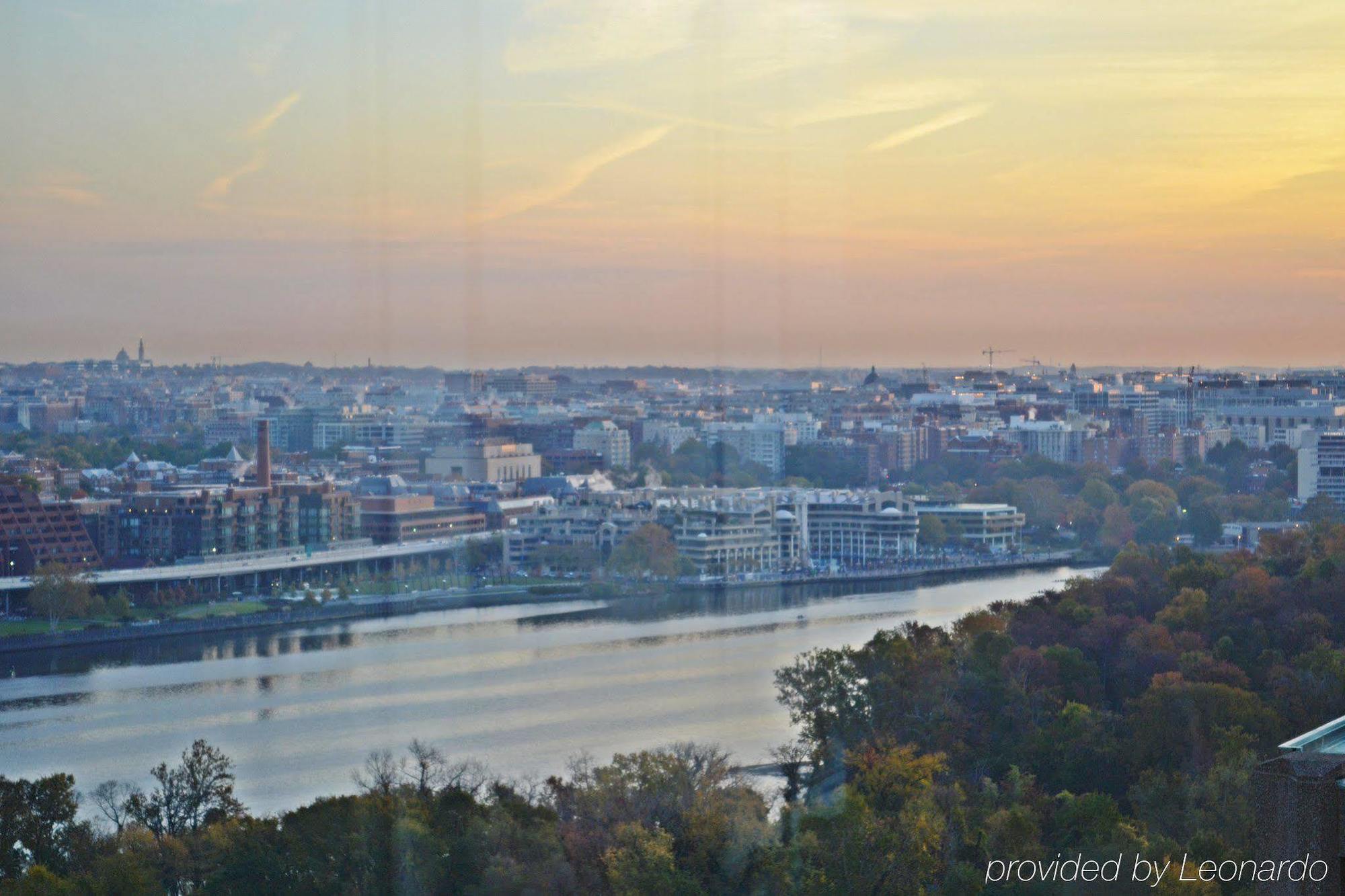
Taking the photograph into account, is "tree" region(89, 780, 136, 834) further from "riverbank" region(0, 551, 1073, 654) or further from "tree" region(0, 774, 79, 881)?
"riverbank" region(0, 551, 1073, 654)

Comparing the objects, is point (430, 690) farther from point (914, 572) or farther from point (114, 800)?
point (914, 572)

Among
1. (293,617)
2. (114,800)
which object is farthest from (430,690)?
(293,617)

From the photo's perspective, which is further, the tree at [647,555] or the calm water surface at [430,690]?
the tree at [647,555]

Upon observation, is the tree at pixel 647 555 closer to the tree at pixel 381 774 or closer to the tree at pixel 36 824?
the tree at pixel 381 774

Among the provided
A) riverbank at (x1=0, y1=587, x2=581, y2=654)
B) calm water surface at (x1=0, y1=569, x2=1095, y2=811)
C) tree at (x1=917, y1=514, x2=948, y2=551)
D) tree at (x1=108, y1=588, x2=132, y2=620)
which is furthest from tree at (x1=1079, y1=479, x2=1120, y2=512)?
tree at (x1=108, y1=588, x2=132, y2=620)

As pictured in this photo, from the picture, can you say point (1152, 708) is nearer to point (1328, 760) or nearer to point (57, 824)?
point (57, 824)

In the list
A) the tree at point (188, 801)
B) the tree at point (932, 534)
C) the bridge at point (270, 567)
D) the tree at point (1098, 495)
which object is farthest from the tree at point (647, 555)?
the tree at point (188, 801)

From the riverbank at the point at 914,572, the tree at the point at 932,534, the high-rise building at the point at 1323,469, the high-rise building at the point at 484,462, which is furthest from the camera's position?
the high-rise building at the point at 484,462
